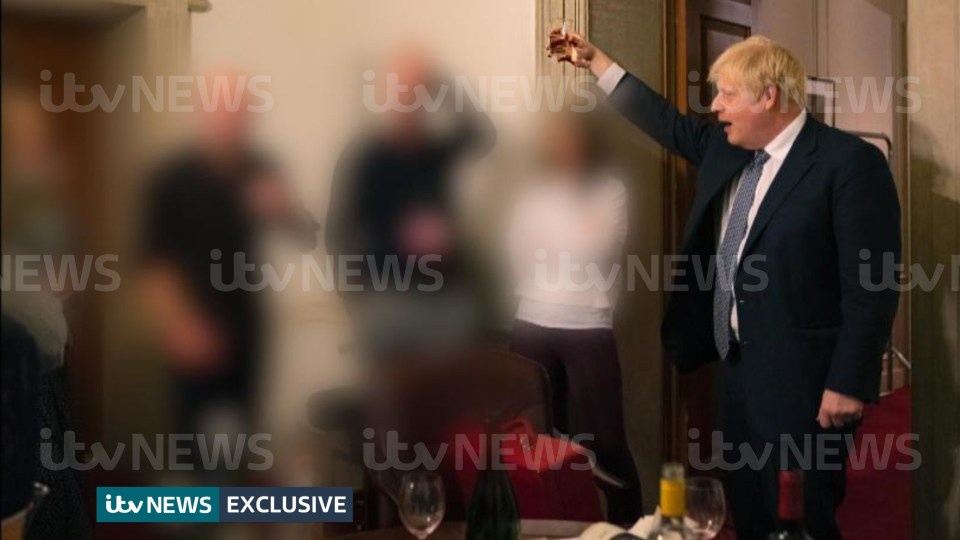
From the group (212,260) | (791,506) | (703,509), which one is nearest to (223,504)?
(212,260)

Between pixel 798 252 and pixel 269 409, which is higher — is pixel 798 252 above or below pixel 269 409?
above

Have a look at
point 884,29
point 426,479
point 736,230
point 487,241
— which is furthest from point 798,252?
point 884,29

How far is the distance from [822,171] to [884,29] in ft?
8.90

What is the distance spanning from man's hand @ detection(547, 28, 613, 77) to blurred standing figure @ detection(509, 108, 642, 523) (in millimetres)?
→ 104

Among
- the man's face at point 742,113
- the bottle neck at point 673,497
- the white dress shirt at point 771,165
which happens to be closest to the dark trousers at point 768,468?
the white dress shirt at point 771,165

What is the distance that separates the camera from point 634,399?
7.08ft

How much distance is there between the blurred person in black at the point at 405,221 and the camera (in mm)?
1590

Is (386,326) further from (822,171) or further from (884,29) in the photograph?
(884,29)

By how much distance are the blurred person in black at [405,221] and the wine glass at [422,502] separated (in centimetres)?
49

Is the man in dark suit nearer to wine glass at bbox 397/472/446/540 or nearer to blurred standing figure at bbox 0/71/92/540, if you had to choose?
wine glass at bbox 397/472/446/540

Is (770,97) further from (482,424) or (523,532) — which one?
(523,532)

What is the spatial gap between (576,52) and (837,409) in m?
0.83

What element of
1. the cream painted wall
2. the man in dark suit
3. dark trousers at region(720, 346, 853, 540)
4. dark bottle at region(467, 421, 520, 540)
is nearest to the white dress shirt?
the man in dark suit

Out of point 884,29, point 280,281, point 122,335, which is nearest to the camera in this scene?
point 122,335
